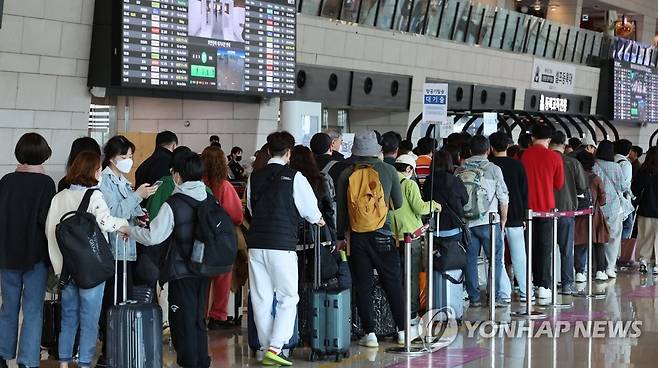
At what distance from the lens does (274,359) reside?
8.21 meters

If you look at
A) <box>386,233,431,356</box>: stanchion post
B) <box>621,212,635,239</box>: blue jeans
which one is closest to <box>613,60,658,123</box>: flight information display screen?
<box>621,212,635,239</box>: blue jeans

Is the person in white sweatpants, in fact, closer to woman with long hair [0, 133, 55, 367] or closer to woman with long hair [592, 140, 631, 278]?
woman with long hair [0, 133, 55, 367]

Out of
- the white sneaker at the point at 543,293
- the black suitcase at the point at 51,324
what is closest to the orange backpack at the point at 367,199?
the black suitcase at the point at 51,324

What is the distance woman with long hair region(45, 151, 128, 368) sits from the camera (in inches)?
287

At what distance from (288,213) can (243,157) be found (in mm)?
8473

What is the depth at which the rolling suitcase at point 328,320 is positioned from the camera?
8.33 meters

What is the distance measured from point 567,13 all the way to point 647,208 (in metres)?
17.1

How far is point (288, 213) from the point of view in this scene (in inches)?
315

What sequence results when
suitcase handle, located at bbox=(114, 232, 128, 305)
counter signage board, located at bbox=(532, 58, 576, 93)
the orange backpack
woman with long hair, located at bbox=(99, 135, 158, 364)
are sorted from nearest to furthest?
suitcase handle, located at bbox=(114, 232, 128, 305)
woman with long hair, located at bbox=(99, 135, 158, 364)
the orange backpack
counter signage board, located at bbox=(532, 58, 576, 93)

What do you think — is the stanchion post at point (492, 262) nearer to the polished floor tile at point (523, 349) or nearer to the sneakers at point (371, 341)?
the polished floor tile at point (523, 349)

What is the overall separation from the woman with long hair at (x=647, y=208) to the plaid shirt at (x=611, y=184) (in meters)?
0.93

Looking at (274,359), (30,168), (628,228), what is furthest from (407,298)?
(628,228)

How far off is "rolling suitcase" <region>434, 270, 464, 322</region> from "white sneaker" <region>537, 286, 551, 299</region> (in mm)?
1784

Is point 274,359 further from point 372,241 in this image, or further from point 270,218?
point 372,241
